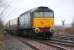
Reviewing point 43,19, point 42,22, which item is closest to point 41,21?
point 42,22

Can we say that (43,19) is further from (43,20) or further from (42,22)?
(42,22)

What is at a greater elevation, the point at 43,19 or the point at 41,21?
the point at 43,19

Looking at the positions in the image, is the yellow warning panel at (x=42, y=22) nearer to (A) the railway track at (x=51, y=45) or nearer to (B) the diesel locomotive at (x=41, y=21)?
(B) the diesel locomotive at (x=41, y=21)

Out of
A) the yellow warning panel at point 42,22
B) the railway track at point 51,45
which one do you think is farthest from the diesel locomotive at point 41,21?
the railway track at point 51,45

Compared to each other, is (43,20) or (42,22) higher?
(43,20)

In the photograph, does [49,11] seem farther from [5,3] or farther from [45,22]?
[5,3]

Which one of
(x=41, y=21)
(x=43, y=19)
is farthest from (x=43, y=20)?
(x=41, y=21)

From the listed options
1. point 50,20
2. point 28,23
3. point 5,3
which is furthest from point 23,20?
point 5,3

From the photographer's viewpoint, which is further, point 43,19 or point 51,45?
point 43,19

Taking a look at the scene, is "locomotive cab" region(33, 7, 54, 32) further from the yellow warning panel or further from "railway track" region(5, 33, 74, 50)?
"railway track" region(5, 33, 74, 50)

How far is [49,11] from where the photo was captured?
23.6m

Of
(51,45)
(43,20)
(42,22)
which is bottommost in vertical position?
(51,45)

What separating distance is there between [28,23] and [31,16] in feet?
3.55

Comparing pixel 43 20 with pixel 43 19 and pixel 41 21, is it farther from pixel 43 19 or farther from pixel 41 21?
pixel 41 21
